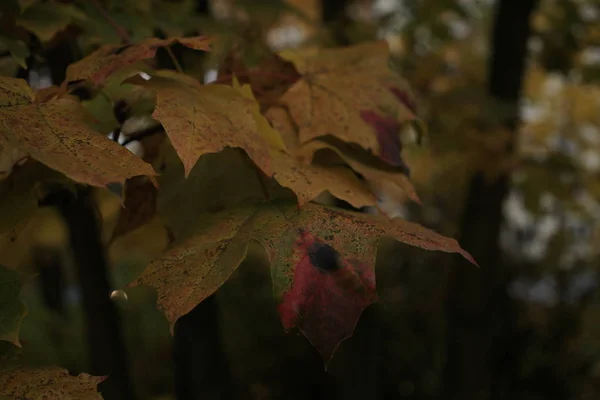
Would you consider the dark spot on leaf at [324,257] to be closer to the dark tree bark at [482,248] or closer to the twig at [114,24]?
the twig at [114,24]

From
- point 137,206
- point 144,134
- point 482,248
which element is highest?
point 144,134

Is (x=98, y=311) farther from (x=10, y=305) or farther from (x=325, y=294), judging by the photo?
(x=325, y=294)

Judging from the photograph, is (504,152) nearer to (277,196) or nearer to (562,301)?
(277,196)

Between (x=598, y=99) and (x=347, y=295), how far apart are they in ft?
A: 19.6

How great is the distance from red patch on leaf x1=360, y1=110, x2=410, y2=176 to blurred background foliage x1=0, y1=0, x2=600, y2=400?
10.7 inches

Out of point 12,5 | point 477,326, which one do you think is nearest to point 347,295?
point 12,5

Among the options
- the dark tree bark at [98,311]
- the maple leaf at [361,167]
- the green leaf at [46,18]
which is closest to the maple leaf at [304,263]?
the maple leaf at [361,167]

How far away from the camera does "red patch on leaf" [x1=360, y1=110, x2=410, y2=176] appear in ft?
3.38

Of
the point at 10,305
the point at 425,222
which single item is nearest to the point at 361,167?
the point at 10,305

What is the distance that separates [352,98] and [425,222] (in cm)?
518

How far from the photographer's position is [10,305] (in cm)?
84

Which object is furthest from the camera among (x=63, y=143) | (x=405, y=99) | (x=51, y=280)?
(x=51, y=280)

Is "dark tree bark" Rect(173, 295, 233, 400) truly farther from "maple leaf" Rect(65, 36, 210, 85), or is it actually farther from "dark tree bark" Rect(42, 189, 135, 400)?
"maple leaf" Rect(65, 36, 210, 85)

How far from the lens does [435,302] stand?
5227mm
